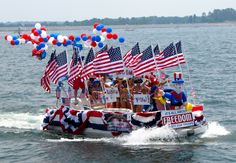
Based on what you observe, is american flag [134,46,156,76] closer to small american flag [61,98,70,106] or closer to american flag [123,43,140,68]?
american flag [123,43,140,68]

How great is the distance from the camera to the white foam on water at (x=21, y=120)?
28.8m

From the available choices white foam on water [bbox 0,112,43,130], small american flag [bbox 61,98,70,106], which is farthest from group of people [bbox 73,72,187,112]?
white foam on water [bbox 0,112,43,130]

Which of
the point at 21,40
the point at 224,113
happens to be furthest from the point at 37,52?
the point at 224,113

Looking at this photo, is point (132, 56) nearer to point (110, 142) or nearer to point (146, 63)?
point (146, 63)

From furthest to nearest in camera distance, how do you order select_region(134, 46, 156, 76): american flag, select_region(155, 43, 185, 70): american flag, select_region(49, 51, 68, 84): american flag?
select_region(49, 51, 68, 84): american flag
select_region(155, 43, 185, 70): american flag
select_region(134, 46, 156, 76): american flag

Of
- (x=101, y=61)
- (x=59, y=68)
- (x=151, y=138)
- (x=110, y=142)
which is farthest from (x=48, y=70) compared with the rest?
(x=151, y=138)

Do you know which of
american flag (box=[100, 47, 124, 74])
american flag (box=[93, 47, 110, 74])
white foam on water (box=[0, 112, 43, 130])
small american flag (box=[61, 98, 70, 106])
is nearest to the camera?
american flag (box=[100, 47, 124, 74])

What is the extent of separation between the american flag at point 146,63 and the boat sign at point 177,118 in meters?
2.05

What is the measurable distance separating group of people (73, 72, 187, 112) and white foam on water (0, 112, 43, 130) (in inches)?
126

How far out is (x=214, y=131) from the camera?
2641cm

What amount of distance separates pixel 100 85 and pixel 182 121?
16.4 feet

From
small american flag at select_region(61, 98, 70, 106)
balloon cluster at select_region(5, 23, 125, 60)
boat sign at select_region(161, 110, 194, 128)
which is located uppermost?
balloon cluster at select_region(5, 23, 125, 60)

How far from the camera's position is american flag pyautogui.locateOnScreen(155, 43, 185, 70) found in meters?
25.6

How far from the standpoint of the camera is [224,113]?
3105cm
